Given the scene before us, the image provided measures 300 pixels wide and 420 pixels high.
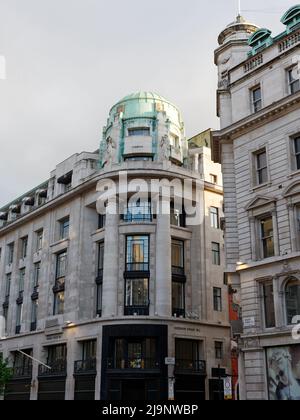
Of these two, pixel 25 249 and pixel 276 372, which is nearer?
pixel 276 372

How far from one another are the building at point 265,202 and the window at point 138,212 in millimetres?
13134

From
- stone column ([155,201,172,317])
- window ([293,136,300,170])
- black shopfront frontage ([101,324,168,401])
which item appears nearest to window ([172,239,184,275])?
stone column ([155,201,172,317])

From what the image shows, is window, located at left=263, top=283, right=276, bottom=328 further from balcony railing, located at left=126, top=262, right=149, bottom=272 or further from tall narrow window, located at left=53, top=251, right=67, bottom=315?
tall narrow window, located at left=53, top=251, right=67, bottom=315

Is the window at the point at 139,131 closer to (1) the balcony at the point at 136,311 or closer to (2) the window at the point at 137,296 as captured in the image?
(2) the window at the point at 137,296

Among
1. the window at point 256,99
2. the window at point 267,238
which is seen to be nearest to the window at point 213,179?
the window at point 256,99

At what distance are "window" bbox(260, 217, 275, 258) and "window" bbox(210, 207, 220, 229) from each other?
20.3 metres

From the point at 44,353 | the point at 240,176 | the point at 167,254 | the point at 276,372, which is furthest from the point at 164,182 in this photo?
the point at 276,372

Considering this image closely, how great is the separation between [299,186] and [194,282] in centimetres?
2097

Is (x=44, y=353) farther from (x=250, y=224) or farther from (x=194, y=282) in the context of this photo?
(x=250, y=224)

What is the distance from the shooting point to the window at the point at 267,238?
28438mm

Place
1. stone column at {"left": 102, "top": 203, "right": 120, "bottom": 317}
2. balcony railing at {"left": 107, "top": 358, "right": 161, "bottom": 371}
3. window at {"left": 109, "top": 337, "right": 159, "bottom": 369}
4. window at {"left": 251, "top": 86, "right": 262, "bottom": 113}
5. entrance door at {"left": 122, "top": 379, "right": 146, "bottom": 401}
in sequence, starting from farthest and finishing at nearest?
stone column at {"left": 102, "top": 203, "right": 120, "bottom": 317}
window at {"left": 109, "top": 337, "right": 159, "bottom": 369}
balcony railing at {"left": 107, "top": 358, "right": 161, "bottom": 371}
entrance door at {"left": 122, "top": 379, "right": 146, "bottom": 401}
window at {"left": 251, "top": 86, "right": 262, "bottom": 113}

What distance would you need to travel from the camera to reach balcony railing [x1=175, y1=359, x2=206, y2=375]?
4240 cm

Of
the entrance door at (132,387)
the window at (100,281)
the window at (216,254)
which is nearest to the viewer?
the entrance door at (132,387)

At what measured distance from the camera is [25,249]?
5969cm
